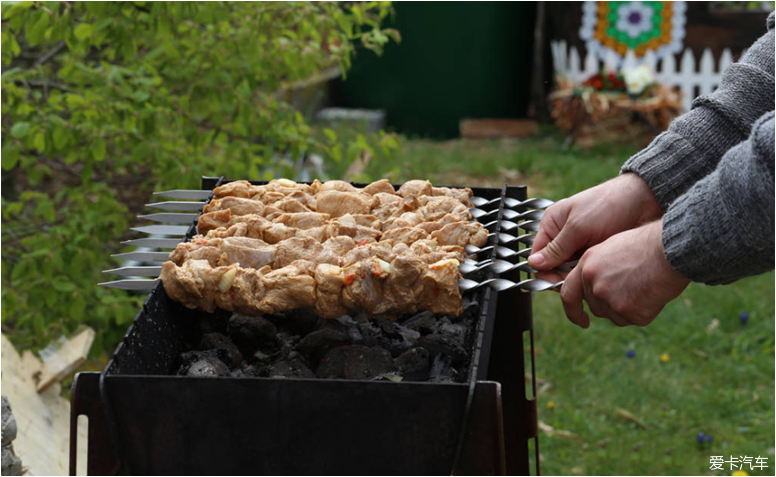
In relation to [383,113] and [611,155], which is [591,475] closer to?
[611,155]

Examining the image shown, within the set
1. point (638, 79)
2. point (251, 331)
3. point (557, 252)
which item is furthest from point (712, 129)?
point (638, 79)

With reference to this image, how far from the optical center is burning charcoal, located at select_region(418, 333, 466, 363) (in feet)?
7.19

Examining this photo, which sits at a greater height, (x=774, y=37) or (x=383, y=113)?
(x=774, y=37)

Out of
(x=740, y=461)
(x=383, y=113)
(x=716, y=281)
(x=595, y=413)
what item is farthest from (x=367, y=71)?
(x=716, y=281)

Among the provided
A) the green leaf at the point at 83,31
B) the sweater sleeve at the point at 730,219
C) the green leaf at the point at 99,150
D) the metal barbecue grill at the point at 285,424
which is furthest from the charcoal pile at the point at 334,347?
the green leaf at the point at 83,31

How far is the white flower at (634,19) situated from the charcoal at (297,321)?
7.21 meters

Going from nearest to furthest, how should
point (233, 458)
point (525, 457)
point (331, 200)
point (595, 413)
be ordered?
point (233, 458) < point (331, 200) < point (525, 457) < point (595, 413)

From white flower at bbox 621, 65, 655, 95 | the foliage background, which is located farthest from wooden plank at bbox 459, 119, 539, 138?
the foliage background

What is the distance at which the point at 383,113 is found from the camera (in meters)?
9.15

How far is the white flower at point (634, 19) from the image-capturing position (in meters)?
8.62

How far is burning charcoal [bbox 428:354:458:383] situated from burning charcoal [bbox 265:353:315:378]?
312 mm

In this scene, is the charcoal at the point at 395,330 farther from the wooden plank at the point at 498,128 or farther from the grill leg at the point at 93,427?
the wooden plank at the point at 498,128

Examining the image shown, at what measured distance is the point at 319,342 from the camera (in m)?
2.27

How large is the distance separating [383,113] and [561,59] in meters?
2.02
